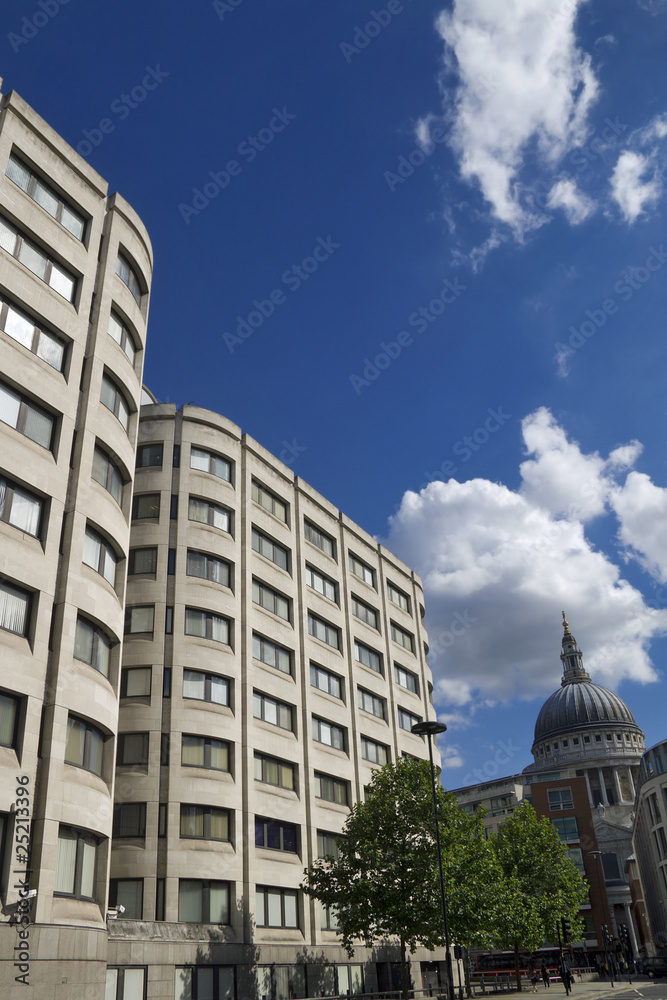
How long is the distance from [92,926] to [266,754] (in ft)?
60.9

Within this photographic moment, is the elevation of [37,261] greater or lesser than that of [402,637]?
greater

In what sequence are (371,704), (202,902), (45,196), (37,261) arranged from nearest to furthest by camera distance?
(37,261) < (45,196) < (202,902) < (371,704)

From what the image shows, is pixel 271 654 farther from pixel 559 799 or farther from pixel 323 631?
pixel 559 799

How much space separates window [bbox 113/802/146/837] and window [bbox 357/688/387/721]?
1976cm

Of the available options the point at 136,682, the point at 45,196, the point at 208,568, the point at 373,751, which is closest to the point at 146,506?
the point at 208,568

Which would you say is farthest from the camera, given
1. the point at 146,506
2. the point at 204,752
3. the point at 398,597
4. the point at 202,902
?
the point at 398,597

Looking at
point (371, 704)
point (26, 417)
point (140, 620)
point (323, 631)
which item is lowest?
point (371, 704)

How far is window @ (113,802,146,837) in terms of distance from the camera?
36188 millimetres

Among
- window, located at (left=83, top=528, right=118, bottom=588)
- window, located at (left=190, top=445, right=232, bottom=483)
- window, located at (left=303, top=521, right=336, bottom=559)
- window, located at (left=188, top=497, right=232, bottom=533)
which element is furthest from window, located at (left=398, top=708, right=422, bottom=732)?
window, located at (left=83, top=528, right=118, bottom=588)

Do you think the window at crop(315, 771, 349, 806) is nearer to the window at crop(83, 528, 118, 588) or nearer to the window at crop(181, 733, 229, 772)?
the window at crop(181, 733, 229, 772)

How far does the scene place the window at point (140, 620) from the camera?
4009 centimetres

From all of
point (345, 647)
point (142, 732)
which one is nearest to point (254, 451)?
point (345, 647)

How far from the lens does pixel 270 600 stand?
4703cm

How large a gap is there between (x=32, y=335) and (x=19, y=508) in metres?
6.16
